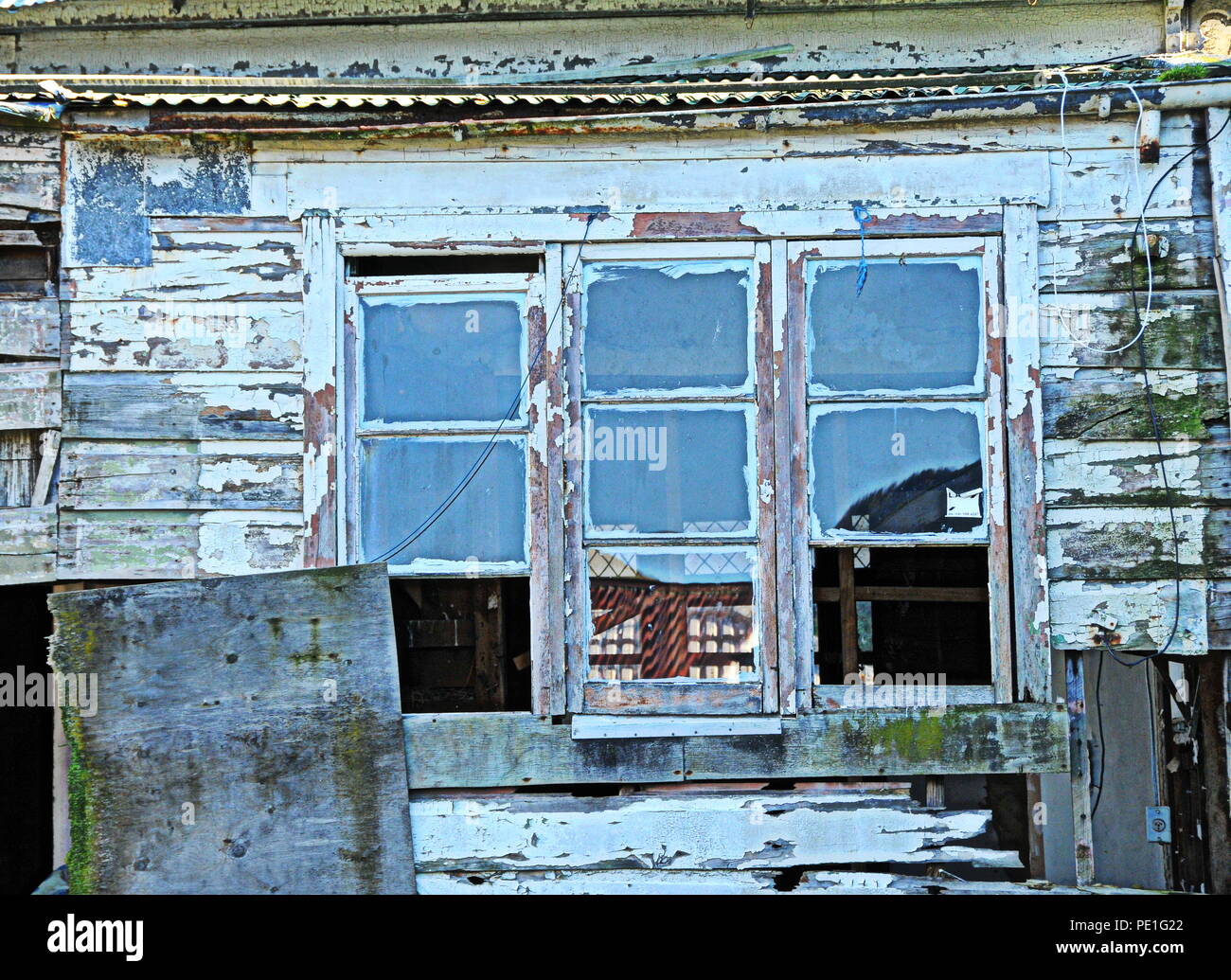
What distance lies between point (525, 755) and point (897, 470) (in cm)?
170

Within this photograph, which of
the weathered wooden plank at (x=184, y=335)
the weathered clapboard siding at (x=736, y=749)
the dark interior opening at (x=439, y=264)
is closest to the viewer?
the weathered clapboard siding at (x=736, y=749)

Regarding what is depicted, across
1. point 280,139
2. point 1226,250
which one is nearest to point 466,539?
point 280,139

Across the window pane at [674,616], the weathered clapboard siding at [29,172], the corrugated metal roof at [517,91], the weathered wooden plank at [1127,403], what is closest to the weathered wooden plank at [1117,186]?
the corrugated metal roof at [517,91]

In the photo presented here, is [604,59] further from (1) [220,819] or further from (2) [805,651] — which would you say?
(1) [220,819]

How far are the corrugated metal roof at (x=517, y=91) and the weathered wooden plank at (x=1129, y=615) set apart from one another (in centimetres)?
183

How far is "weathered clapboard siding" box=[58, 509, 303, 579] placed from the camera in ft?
12.2

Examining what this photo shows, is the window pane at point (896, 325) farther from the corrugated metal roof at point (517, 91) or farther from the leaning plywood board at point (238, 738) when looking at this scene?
the leaning plywood board at point (238, 738)

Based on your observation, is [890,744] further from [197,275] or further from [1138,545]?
[197,275]

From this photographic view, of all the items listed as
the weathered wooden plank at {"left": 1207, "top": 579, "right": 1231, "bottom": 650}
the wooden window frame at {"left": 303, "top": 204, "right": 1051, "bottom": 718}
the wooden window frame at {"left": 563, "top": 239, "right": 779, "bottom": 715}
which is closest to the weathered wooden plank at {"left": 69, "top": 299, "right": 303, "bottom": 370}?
the wooden window frame at {"left": 303, "top": 204, "right": 1051, "bottom": 718}

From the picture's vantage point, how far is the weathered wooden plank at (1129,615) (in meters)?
3.66

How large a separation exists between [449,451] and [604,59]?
185cm

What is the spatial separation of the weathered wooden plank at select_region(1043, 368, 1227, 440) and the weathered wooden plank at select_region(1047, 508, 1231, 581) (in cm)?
29

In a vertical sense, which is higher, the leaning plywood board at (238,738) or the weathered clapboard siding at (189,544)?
the weathered clapboard siding at (189,544)

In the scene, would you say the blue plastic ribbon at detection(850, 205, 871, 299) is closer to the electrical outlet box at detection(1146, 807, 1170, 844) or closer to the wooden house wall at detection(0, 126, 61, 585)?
the electrical outlet box at detection(1146, 807, 1170, 844)
